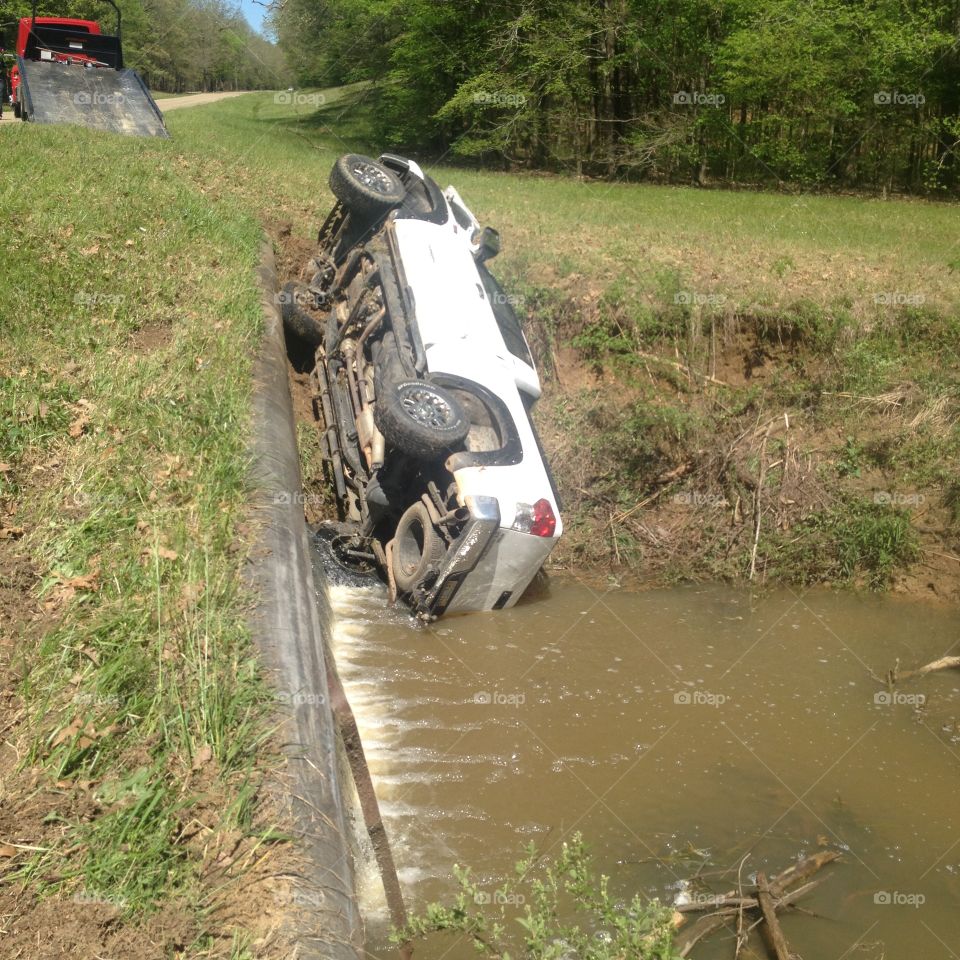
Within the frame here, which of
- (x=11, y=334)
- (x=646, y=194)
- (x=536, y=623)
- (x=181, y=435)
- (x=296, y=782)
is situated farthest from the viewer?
(x=646, y=194)

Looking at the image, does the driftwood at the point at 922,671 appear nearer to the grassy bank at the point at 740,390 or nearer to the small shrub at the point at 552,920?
the grassy bank at the point at 740,390

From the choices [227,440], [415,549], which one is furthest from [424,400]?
[227,440]

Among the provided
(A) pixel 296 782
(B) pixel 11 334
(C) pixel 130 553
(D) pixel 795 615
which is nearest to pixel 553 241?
(D) pixel 795 615

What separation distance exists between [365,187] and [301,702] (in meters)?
7.40

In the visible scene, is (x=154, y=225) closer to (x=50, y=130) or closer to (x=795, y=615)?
(x=50, y=130)

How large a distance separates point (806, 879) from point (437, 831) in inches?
76.7

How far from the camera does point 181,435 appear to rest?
6695 millimetres

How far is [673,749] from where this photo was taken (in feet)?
21.9
